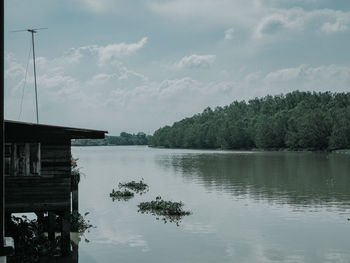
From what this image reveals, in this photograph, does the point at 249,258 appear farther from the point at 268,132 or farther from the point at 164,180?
the point at 268,132

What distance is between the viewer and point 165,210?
1151 inches

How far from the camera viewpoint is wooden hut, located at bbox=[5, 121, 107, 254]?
16.3 meters

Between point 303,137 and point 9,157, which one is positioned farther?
point 303,137

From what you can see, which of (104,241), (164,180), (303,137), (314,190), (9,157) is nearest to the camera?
(9,157)

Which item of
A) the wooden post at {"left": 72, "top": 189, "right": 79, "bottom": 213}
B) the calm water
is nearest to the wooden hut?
the calm water

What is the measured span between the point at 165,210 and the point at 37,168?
1378cm

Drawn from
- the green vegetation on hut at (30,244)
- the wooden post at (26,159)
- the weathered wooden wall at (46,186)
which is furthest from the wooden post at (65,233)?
the wooden post at (26,159)

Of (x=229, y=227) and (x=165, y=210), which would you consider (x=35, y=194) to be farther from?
(x=165, y=210)

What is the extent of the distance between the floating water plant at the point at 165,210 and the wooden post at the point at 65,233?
9361mm

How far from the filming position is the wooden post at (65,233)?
669 inches

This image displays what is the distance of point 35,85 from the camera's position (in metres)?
40.8

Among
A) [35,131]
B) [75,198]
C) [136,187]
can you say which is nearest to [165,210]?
[75,198]

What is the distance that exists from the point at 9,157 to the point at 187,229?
34.3 feet

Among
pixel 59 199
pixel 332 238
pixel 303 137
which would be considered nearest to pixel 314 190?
pixel 332 238
